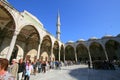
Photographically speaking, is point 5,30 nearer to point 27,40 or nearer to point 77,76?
point 27,40

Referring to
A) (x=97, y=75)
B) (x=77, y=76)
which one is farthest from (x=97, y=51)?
(x=77, y=76)

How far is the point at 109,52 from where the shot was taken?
2931 cm

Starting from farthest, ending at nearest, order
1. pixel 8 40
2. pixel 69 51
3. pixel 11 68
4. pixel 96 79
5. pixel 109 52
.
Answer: pixel 69 51
pixel 109 52
pixel 8 40
pixel 96 79
pixel 11 68

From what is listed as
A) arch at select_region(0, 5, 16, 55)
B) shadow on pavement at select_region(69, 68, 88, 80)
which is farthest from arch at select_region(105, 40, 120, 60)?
arch at select_region(0, 5, 16, 55)

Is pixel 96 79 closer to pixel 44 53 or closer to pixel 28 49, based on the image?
pixel 28 49

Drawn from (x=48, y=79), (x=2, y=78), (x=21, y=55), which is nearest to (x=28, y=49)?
(x=21, y=55)

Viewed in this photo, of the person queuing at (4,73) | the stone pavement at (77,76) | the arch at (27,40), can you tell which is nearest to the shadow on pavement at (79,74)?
the stone pavement at (77,76)

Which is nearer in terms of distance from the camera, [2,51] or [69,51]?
[2,51]

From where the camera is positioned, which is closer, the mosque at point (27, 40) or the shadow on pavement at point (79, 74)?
the shadow on pavement at point (79, 74)

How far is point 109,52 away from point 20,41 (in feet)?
75.1

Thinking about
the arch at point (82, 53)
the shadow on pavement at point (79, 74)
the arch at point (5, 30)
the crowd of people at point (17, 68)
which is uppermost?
the arch at point (5, 30)

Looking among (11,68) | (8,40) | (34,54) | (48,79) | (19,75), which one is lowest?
(48,79)

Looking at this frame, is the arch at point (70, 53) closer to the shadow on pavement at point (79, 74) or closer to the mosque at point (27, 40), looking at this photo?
the mosque at point (27, 40)

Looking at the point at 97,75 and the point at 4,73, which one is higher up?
the point at 4,73
